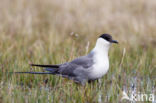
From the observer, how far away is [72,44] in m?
6.30

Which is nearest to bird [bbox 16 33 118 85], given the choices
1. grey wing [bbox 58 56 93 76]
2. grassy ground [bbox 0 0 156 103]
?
grey wing [bbox 58 56 93 76]

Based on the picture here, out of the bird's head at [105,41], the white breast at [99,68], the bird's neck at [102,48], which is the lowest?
the white breast at [99,68]

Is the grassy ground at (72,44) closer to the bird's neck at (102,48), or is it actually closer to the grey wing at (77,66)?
the grey wing at (77,66)

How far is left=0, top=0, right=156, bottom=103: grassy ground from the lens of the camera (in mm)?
3947

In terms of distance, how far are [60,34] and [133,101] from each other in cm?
374

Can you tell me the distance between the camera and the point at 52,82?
4.65m

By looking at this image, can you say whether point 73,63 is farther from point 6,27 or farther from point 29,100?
point 6,27

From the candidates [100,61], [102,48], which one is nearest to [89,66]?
[100,61]

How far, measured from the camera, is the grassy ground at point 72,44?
3.95 m

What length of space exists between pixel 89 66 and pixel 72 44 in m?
1.91

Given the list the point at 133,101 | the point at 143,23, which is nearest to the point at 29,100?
the point at 133,101

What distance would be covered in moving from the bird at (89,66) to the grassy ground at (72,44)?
11 centimetres

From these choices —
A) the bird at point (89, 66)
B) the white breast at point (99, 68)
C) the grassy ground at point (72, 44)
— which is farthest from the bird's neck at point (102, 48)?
the grassy ground at point (72, 44)

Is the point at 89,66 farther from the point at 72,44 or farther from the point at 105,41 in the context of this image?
the point at 72,44
